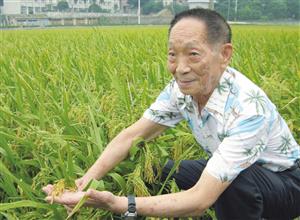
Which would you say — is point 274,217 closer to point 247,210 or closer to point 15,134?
point 247,210

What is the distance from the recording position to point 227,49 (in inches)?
53.6

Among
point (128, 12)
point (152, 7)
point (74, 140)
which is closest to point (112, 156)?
point (74, 140)

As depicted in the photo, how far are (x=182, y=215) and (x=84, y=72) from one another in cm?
159

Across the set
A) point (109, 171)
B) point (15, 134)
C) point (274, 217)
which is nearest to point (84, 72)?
point (15, 134)

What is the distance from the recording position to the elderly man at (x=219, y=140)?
1.29m

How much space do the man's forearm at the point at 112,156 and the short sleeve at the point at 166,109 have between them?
0.10 meters

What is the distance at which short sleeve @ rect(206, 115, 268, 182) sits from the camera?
1.28 meters

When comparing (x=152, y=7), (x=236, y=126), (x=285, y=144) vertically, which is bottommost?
(x=152, y=7)

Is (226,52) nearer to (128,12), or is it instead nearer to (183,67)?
(183,67)

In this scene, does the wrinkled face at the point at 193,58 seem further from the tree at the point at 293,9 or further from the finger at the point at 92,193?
the tree at the point at 293,9

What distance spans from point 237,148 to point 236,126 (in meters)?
0.06

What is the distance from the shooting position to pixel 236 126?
1.30m

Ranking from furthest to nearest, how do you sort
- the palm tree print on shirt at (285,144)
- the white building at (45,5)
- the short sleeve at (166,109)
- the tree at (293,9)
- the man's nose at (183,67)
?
the white building at (45,5) < the tree at (293,9) < the short sleeve at (166,109) < the palm tree print on shirt at (285,144) < the man's nose at (183,67)

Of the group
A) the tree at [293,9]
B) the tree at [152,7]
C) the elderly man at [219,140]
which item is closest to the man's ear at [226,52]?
the elderly man at [219,140]
